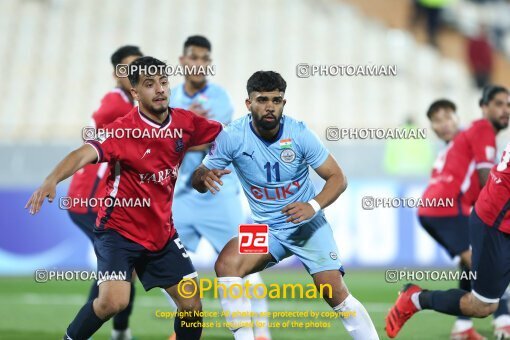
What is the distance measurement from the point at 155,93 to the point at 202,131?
48 cm

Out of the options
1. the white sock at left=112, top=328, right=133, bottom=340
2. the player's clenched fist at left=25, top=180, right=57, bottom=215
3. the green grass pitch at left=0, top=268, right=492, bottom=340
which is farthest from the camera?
the green grass pitch at left=0, top=268, right=492, bottom=340

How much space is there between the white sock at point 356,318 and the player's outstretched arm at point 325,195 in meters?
0.70

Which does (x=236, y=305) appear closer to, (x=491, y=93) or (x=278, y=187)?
(x=278, y=187)

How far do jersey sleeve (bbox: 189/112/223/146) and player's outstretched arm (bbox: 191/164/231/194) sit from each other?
0.67 feet

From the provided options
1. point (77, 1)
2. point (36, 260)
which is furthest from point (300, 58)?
point (36, 260)

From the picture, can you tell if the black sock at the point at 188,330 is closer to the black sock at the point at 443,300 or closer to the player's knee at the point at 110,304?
the player's knee at the point at 110,304

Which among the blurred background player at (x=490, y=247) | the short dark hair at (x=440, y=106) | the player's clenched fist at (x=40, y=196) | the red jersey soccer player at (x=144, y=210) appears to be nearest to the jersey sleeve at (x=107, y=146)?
the red jersey soccer player at (x=144, y=210)

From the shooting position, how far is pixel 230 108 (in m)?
8.78

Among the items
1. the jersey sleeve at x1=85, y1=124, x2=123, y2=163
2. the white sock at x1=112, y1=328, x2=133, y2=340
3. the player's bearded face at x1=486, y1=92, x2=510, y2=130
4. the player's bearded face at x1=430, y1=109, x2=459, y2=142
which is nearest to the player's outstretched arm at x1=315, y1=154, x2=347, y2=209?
the jersey sleeve at x1=85, y1=124, x2=123, y2=163

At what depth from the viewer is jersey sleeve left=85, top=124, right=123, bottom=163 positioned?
6445 mm

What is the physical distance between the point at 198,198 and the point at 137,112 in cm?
204

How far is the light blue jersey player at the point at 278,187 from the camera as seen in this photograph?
6.78 metres

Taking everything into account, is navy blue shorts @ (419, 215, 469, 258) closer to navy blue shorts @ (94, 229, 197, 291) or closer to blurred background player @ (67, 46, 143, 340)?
blurred background player @ (67, 46, 143, 340)

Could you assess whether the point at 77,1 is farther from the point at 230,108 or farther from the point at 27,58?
the point at 230,108
